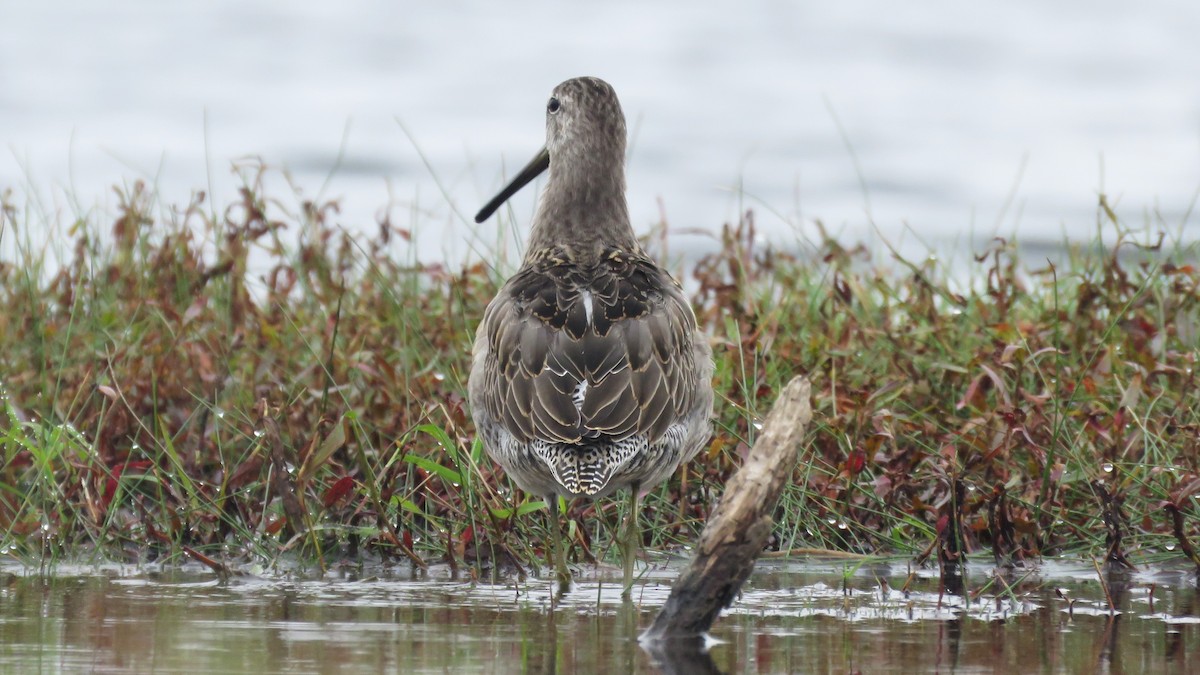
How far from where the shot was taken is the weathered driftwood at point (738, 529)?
4668 millimetres

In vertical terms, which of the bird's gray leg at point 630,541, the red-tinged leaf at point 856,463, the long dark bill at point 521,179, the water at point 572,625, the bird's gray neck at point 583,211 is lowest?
the water at point 572,625

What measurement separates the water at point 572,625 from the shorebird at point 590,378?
0.41m

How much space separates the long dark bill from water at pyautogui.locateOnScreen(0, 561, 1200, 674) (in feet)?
7.47

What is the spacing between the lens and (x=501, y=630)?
5.13 m

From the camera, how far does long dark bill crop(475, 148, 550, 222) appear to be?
7902mm

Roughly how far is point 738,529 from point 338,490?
2.12 meters

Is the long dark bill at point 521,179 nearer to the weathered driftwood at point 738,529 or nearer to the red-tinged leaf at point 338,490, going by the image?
the red-tinged leaf at point 338,490

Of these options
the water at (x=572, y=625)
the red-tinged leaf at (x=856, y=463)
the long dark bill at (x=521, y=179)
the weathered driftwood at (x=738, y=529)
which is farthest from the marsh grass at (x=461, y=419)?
the weathered driftwood at (x=738, y=529)

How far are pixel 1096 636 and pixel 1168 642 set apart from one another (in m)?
0.20

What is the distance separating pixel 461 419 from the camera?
679cm

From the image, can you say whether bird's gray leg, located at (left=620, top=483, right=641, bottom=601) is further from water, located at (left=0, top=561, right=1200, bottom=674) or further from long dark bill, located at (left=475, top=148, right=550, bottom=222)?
long dark bill, located at (left=475, top=148, right=550, bottom=222)

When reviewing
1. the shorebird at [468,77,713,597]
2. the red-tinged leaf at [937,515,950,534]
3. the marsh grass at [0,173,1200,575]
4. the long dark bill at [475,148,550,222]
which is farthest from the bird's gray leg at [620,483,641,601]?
the long dark bill at [475,148,550,222]

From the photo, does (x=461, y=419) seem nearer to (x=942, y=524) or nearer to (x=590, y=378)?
(x=590, y=378)

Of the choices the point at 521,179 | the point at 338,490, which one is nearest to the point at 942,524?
the point at 338,490
